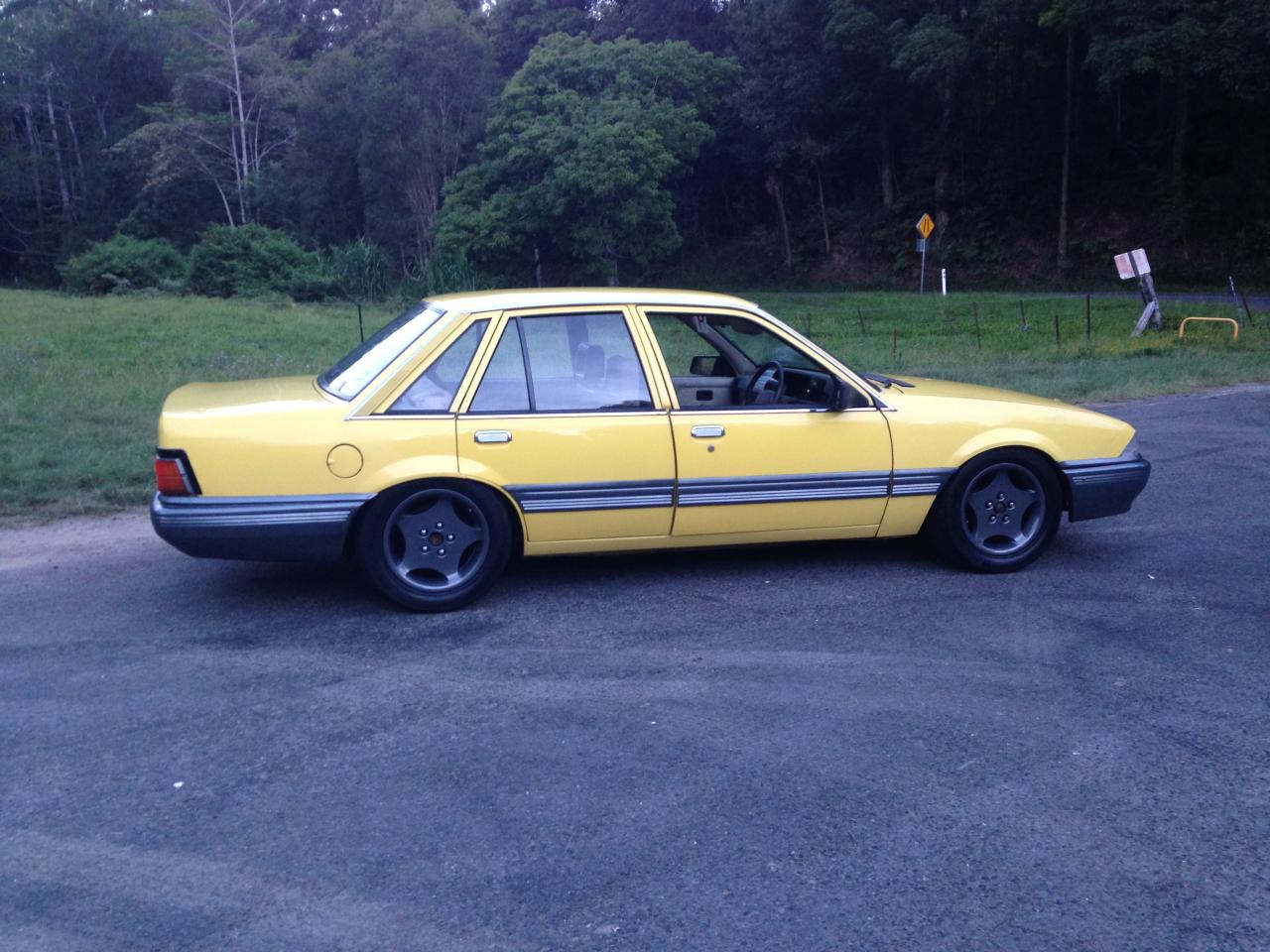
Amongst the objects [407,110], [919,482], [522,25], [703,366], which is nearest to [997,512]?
[919,482]

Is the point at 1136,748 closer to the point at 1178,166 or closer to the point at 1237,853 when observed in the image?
the point at 1237,853

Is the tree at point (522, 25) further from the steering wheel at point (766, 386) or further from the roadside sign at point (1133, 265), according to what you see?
the steering wheel at point (766, 386)

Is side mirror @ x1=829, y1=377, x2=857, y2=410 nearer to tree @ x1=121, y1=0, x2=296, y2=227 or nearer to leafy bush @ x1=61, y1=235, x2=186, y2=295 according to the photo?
leafy bush @ x1=61, y1=235, x2=186, y2=295

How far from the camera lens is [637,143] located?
40.0 m

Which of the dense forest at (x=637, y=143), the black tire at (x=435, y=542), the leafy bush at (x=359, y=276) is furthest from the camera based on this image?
the leafy bush at (x=359, y=276)

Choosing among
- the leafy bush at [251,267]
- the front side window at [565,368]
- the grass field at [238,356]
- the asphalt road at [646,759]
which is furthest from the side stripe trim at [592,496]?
the leafy bush at [251,267]

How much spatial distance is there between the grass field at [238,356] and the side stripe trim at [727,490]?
152 inches

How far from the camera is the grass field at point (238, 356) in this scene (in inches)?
372

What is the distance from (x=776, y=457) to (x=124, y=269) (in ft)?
137

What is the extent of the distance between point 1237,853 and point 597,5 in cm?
6134

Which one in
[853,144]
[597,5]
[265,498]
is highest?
[597,5]

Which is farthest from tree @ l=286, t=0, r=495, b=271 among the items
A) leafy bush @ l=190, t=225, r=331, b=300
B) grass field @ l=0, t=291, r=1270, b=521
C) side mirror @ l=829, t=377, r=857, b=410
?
side mirror @ l=829, t=377, r=857, b=410

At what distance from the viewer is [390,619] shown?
19.3 feet

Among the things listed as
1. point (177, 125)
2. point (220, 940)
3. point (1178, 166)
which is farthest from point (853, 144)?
point (220, 940)
